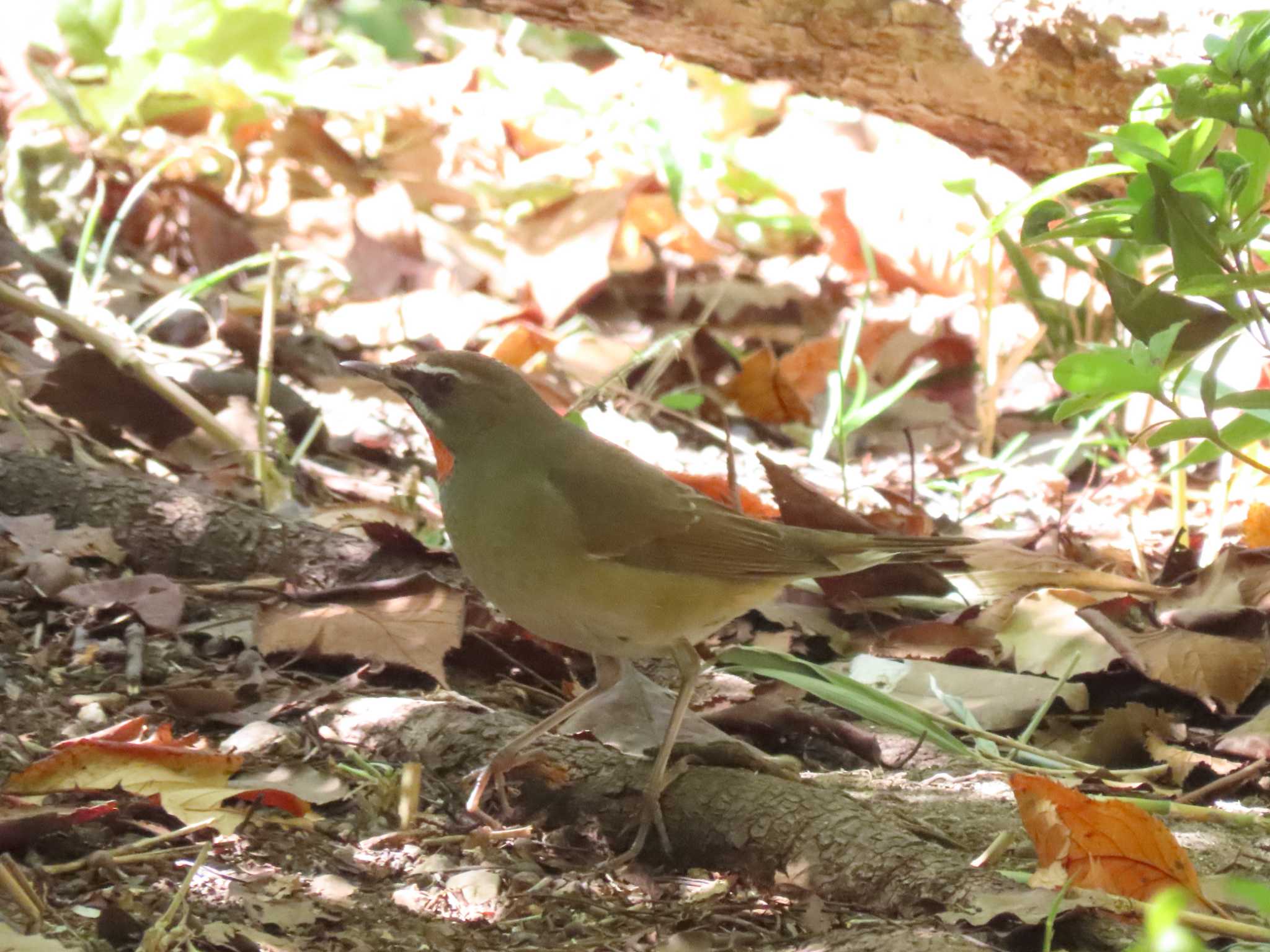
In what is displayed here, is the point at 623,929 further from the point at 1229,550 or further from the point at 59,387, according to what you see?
the point at 59,387

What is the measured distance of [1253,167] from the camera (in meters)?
2.71

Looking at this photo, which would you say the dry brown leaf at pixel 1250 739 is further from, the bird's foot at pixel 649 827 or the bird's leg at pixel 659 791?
the bird's foot at pixel 649 827

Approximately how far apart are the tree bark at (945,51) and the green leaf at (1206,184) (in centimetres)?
225

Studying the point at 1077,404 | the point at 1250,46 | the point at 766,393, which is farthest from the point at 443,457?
the point at 766,393

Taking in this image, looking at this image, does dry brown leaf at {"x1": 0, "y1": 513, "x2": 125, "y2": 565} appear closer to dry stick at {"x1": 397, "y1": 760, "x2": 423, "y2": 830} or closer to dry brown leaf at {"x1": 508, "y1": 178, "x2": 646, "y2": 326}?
dry stick at {"x1": 397, "y1": 760, "x2": 423, "y2": 830}

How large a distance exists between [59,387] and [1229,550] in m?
3.67

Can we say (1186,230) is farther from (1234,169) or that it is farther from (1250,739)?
(1250,739)

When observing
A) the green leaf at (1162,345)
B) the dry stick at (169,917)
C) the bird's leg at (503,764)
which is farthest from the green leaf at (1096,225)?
the dry stick at (169,917)

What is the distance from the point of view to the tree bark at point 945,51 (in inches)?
186

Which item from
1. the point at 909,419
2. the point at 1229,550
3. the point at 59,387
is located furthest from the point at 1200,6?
the point at 59,387

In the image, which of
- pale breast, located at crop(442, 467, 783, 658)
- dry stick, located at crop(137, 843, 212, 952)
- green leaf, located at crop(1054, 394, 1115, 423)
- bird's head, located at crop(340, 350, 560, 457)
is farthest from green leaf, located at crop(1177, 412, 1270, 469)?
dry stick, located at crop(137, 843, 212, 952)

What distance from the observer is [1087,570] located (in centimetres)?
441

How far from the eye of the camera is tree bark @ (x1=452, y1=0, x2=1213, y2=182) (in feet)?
15.5

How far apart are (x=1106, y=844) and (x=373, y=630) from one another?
6.31 feet
